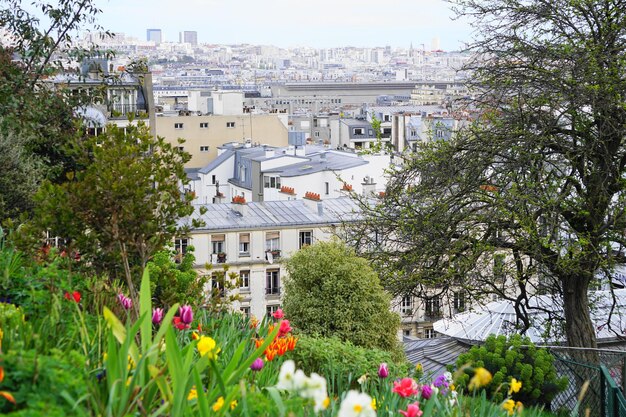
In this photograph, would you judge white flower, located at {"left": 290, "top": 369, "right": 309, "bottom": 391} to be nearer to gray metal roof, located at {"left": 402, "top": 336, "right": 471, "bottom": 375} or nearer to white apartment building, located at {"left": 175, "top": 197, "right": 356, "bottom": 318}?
gray metal roof, located at {"left": 402, "top": 336, "right": 471, "bottom": 375}

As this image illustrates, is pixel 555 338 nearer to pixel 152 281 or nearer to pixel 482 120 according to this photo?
pixel 482 120

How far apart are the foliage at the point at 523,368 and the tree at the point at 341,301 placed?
3356 millimetres

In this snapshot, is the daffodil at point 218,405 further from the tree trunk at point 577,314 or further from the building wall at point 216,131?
the building wall at point 216,131

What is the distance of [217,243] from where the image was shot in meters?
44.6

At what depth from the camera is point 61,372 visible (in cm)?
407

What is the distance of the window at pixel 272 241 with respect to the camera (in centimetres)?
4534

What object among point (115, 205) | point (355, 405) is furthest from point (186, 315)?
point (355, 405)

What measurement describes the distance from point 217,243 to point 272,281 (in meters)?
3.10

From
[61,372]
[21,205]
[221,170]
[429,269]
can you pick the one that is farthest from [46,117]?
[221,170]

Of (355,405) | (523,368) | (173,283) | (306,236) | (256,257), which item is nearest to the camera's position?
(355,405)

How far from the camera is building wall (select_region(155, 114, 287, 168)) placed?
89.8 meters

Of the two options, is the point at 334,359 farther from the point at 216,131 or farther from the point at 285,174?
the point at 216,131

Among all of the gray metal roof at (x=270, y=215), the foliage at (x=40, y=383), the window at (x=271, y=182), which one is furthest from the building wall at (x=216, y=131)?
the foliage at (x=40, y=383)

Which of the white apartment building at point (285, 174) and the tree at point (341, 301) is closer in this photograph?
the tree at point (341, 301)
